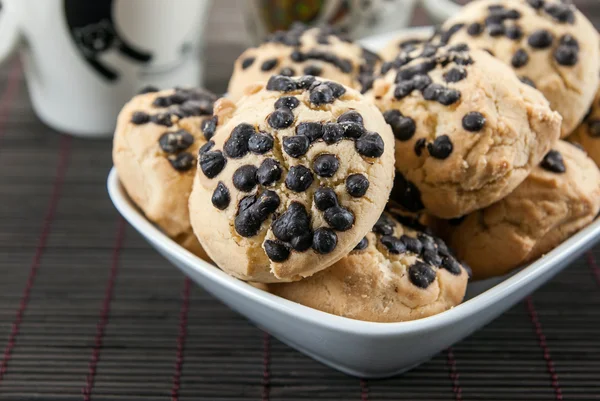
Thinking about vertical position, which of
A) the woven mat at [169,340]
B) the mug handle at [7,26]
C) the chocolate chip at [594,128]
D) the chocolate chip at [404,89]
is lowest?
the woven mat at [169,340]

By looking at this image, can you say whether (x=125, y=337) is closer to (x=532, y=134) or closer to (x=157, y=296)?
(x=157, y=296)

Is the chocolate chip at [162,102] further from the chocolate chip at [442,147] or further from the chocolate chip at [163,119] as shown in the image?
the chocolate chip at [442,147]

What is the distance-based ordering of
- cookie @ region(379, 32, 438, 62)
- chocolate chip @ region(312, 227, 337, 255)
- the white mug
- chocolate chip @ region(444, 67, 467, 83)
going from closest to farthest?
chocolate chip @ region(312, 227, 337, 255), chocolate chip @ region(444, 67, 467, 83), cookie @ region(379, 32, 438, 62), the white mug

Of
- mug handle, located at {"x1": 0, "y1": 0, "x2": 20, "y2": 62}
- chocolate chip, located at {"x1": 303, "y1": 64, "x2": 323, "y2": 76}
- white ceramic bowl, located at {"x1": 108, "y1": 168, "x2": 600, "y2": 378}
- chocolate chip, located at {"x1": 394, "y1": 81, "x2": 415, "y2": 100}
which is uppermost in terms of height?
chocolate chip, located at {"x1": 394, "y1": 81, "x2": 415, "y2": 100}

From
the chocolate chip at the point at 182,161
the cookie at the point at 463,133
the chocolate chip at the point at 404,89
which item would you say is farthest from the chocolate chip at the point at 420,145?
the chocolate chip at the point at 182,161

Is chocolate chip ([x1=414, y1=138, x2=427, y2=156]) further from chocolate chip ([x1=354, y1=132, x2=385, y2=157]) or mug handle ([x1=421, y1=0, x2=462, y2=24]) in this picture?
mug handle ([x1=421, y1=0, x2=462, y2=24])

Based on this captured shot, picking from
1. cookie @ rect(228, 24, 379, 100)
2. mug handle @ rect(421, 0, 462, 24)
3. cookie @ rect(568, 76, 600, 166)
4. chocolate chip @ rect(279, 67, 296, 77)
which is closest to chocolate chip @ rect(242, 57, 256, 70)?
cookie @ rect(228, 24, 379, 100)
